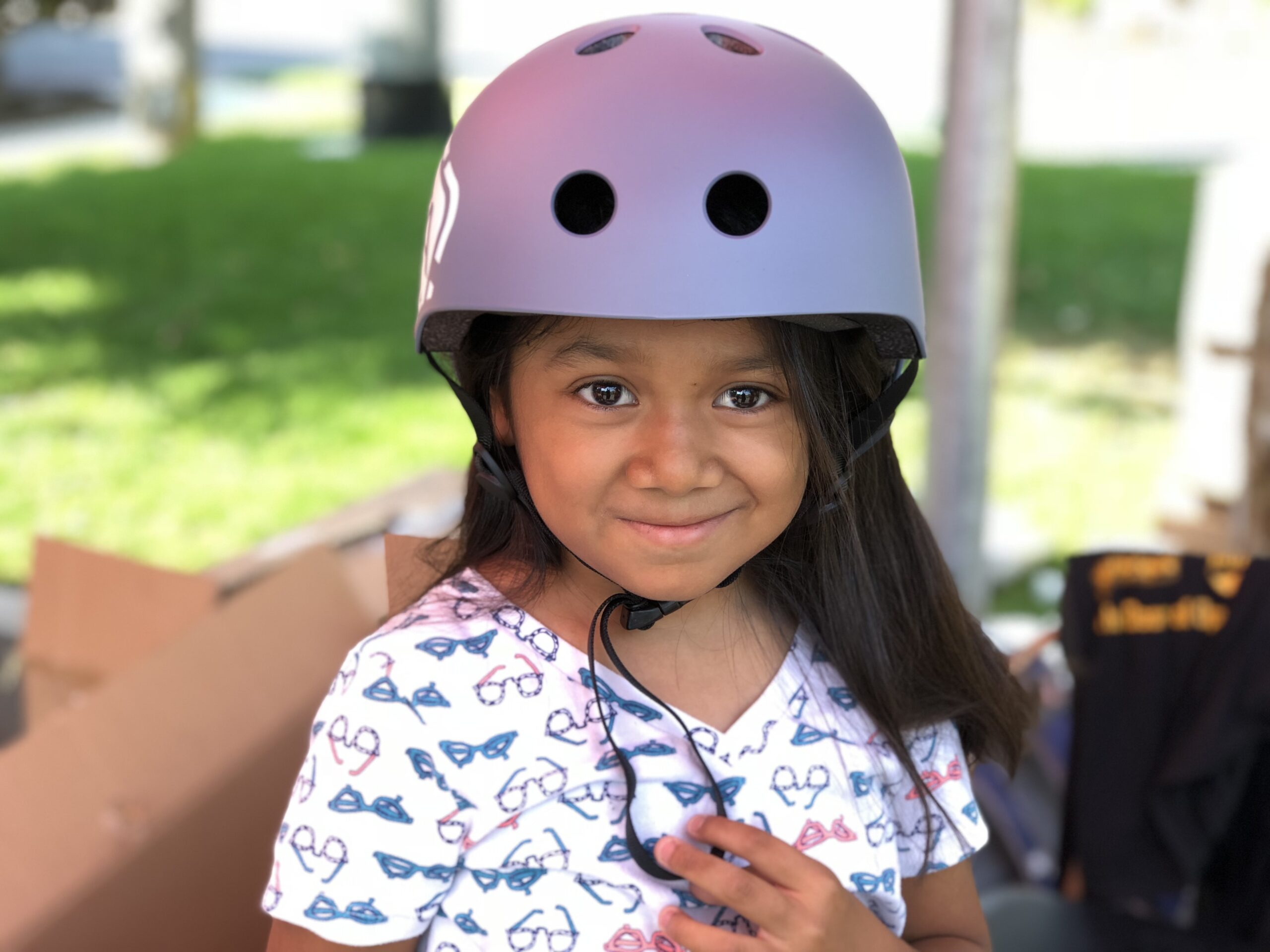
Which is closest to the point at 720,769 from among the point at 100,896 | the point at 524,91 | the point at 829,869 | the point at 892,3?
the point at 829,869

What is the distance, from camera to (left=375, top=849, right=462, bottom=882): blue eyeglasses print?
1.30m

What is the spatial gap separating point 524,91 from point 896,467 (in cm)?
63

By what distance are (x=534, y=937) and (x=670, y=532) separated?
44 centimetres

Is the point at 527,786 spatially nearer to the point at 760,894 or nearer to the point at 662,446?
the point at 760,894

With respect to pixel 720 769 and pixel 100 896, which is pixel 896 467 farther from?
pixel 100 896

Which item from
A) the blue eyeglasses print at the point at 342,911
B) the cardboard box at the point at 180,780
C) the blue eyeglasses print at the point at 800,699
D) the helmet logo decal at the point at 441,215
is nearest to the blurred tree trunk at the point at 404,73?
the cardboard box at the point at 180,780

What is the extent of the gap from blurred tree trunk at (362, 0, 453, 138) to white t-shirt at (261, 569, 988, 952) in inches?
367

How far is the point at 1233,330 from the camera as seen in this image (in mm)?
3939

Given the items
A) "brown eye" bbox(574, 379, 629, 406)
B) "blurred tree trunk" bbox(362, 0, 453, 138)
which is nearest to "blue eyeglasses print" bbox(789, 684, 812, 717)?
"brown eye" bbox(574, 379, 629, 406)

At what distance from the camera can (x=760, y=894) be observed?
1.36m

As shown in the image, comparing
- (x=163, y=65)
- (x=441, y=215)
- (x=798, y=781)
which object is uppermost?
(x=163, y=65)

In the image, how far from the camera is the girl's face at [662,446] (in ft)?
4.19

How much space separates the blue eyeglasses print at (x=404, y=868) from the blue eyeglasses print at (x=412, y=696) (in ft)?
0.43

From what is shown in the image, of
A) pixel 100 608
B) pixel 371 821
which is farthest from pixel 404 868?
pixel 100 608
